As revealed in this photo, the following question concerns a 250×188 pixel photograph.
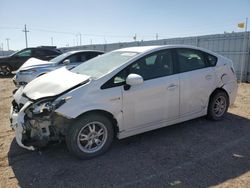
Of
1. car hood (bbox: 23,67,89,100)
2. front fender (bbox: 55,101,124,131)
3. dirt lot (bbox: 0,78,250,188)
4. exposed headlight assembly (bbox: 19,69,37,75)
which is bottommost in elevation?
dirt lot (bbox: 0,78,250,188)

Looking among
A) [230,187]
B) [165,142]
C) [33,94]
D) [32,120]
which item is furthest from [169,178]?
[33,94]

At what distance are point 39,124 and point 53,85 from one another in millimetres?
658

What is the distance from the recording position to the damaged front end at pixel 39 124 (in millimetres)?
3498

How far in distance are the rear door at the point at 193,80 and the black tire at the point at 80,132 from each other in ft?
4.92

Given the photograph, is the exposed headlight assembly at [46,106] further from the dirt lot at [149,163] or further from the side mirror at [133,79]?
the side mirror at [133,79]

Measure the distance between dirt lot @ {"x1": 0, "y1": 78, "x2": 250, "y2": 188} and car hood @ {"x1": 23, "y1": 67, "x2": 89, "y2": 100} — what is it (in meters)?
0.93

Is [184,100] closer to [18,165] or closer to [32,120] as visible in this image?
[32,120]

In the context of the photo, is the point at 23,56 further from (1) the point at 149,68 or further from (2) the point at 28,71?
(1) the point at 149,68

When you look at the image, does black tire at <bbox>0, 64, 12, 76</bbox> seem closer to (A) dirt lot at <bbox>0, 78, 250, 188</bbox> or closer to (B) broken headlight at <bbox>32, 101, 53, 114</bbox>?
(A) dirt lot at <bbox>0, 78, 250, 188</bbox>

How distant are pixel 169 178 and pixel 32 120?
2033mm

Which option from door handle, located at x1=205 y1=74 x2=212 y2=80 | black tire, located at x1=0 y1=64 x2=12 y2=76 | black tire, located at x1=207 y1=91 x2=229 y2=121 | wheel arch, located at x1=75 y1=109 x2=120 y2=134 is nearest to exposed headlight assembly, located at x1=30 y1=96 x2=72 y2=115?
wheel arch, located at x1=75 y1=109 x2=120 y2=134

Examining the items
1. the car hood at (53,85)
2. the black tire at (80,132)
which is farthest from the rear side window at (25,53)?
the black tire at (80,132)

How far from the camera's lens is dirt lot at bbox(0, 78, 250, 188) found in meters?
3.18

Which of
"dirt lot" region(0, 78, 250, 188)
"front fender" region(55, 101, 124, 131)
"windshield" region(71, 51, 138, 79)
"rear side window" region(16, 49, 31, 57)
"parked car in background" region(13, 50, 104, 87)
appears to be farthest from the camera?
"rear side window" region(16, 49, 31, 57)
